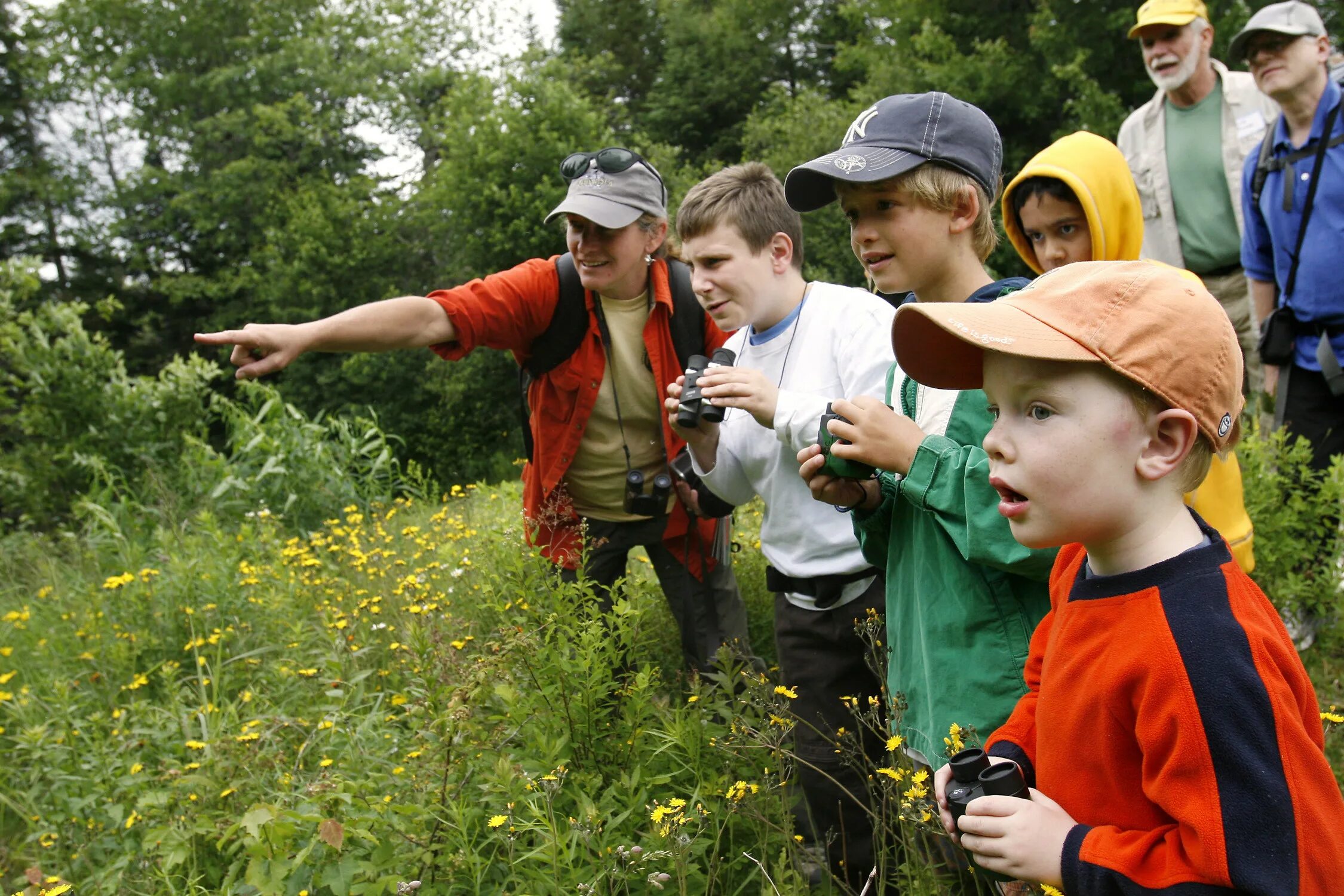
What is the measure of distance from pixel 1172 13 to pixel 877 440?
352 cm

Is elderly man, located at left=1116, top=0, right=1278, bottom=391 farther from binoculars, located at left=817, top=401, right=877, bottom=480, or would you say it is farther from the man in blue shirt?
binoculars, located at left=817, top=401, right=877, bottom=480

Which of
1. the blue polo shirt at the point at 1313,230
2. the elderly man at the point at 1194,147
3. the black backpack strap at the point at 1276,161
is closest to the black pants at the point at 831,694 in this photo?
the blue polo shirt at the point at 1313,230

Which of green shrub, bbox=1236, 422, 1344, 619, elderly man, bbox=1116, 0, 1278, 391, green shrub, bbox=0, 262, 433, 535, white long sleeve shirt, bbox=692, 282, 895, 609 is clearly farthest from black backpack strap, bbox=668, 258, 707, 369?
green shrub, bbox=0, 262, 433, 535

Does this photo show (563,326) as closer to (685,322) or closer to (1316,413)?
(685,322)

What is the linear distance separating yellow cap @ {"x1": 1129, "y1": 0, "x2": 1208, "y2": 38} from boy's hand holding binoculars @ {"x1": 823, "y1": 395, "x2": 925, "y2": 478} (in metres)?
3.33

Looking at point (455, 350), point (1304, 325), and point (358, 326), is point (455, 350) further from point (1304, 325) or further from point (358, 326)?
point (1304, 325)

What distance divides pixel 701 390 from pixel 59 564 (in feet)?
21.3

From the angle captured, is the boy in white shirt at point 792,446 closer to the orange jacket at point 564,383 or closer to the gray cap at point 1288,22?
the orange jacket at point 564,383

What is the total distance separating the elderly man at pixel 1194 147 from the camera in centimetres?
430

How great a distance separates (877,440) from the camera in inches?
70.7

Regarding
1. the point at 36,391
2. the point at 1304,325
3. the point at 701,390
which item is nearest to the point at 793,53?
the point at 36,391

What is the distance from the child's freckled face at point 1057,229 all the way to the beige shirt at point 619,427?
4.75ft

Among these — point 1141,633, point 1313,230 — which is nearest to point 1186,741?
point 1141,633

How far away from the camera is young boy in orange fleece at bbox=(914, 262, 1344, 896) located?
1109mm
